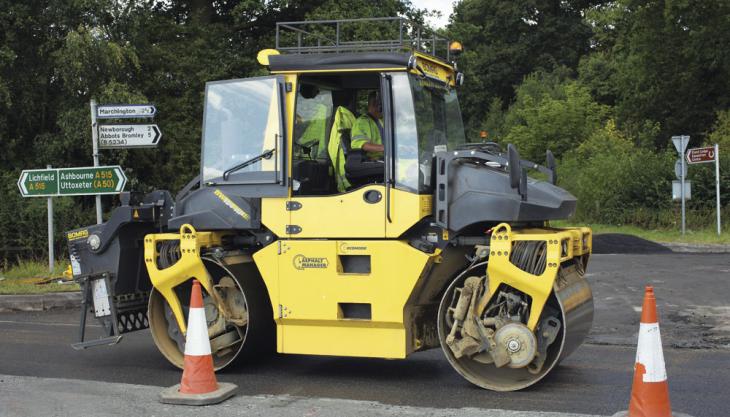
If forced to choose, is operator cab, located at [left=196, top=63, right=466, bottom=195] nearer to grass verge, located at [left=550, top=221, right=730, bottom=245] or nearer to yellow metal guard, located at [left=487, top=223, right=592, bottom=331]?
yellow metal guard, located at [left=487, top=223, right=592, bottom=331]

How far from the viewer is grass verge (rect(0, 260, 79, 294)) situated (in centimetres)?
1399

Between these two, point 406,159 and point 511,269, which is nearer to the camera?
point 511,269

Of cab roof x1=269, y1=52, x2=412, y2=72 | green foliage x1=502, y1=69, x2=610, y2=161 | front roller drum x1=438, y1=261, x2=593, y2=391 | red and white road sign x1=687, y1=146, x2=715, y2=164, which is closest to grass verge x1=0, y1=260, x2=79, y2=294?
cab roof x1=269, y1=52, x2=412, y2=72

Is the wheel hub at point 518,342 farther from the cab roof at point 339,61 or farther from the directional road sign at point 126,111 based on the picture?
the directional road sign at point 126,111

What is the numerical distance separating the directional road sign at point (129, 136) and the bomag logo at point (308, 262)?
657 cm

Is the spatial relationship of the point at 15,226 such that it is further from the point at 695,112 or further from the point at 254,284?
the point at 695,112

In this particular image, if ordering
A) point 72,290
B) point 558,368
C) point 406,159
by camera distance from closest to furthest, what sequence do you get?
1. point 406,159
2. point 558,368
3. point 72,290

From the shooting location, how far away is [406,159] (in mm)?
7250

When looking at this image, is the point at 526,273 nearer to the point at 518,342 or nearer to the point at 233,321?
the point at 518,342

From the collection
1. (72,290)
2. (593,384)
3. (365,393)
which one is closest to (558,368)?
(593,384)

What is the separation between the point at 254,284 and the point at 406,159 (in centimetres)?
181

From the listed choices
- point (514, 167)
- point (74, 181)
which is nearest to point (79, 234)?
point (514, 167)

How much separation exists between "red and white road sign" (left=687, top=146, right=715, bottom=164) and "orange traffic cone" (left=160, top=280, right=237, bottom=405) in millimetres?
19900

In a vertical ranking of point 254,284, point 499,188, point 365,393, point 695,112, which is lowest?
point 365,393
